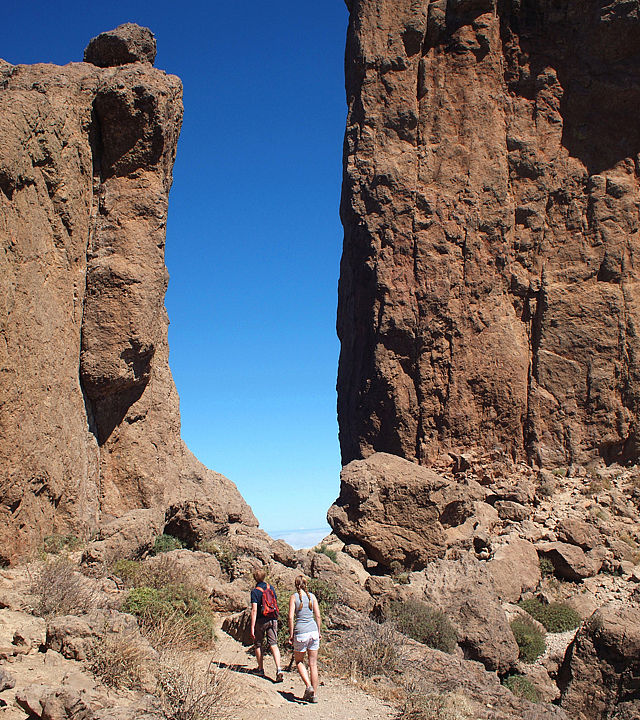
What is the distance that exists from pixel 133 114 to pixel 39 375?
540cm

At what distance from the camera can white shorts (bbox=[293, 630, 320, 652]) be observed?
8359 mm

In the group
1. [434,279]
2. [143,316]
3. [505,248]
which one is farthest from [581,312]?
[143,316]

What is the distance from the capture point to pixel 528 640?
13234 mm

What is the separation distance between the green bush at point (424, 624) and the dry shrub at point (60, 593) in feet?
17.5

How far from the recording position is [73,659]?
6949 millimetres

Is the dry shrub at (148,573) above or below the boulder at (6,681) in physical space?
below

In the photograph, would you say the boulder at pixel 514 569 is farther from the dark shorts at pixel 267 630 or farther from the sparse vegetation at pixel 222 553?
the dark shorts at pixel 267 630

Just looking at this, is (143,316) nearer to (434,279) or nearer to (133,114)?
(133,114)

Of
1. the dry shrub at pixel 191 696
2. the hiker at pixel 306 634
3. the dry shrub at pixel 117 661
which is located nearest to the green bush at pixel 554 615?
the hiker at pixel 306 634

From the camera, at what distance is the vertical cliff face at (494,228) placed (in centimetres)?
2128

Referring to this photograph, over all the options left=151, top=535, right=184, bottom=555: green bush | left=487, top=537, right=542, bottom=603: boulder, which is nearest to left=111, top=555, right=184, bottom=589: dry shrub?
left=151, top=535, right=184, bottom=555: green bush

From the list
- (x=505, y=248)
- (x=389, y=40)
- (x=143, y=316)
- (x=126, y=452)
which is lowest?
(x=126, y=452)

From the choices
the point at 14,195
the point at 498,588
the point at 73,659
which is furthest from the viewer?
the point at 498,588

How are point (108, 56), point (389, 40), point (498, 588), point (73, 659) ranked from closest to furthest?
point (73, 659)
point (108, 56)
point (498, 588)
point (389, 40)
